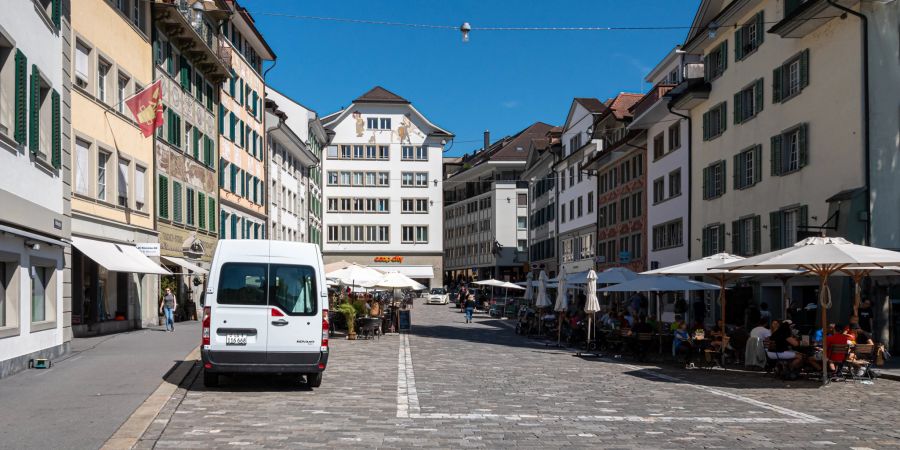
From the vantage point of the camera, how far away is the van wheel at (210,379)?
614 inches

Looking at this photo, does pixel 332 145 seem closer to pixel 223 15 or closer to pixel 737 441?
pixel 223 15

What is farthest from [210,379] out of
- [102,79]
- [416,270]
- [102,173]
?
[416,270]

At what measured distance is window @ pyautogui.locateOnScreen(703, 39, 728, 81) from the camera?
3881 cm

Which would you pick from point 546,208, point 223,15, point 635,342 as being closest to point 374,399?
point 635,342

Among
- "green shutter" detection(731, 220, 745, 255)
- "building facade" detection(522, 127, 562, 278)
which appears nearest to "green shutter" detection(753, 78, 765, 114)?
"green shutter" detection(731, 220, 745, 255)

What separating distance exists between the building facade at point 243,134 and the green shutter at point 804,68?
28.1 metres

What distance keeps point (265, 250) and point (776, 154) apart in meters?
22.0

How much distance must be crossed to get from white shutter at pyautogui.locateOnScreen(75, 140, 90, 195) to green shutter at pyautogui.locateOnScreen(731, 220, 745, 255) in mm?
22822

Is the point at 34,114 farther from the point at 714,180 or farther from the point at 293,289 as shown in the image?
the point at 714,180

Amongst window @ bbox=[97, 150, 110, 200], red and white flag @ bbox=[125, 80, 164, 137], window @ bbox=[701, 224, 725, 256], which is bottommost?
window @ bbox=[701, 224, 725, 256]

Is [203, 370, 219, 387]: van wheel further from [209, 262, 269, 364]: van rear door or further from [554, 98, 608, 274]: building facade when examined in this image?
[554, 98, 608, 274]: building facade

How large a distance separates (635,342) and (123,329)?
17699 mm

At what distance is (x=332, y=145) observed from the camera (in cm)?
9662

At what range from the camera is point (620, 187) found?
57.3 metres
